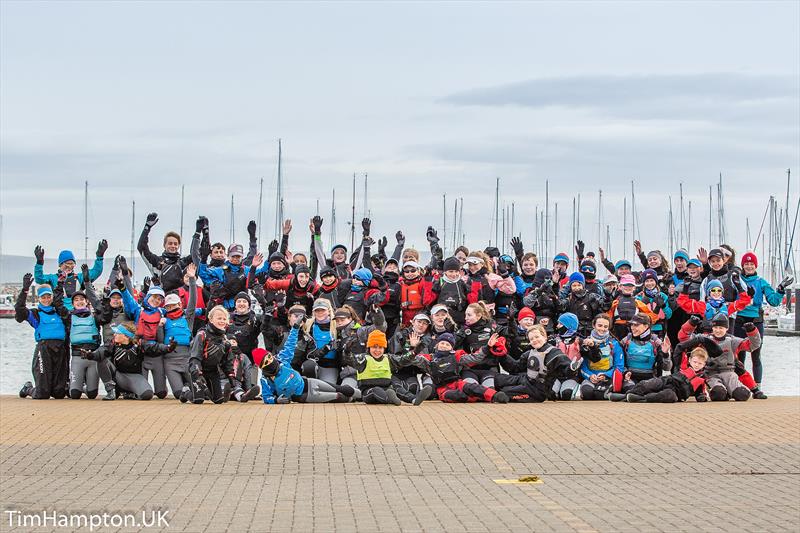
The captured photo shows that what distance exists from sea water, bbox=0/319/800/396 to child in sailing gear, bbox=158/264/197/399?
41.8ft

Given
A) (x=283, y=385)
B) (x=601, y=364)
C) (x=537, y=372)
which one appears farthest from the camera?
(x=601, y=364)

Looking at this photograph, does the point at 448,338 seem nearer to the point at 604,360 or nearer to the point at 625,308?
the point at 604,360

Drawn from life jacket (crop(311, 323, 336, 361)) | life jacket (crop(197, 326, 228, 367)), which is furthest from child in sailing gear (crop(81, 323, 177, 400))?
life jacket (crop(311, 323, 336, 361))

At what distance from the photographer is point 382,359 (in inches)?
671

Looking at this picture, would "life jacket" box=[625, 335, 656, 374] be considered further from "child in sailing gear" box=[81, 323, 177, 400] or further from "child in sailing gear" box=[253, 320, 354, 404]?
"child in sailing gear" box=[81, 323, 177, 400]

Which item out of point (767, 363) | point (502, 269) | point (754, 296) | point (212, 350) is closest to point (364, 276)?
point (502, 269)

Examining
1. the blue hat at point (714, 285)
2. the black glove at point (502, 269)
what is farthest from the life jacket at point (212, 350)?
the blue hat at point (714, 285)

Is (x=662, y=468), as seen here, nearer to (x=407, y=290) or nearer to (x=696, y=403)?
(x=696, y=403)

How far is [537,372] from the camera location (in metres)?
17.3

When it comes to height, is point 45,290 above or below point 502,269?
below

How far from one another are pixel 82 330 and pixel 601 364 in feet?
25.1

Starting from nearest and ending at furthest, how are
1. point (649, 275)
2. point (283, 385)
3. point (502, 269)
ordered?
point (283, 385) → point (649, 275) → point (502, 269)

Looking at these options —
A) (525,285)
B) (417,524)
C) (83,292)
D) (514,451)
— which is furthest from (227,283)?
(417,524)

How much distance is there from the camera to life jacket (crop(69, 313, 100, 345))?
18.4 meters
